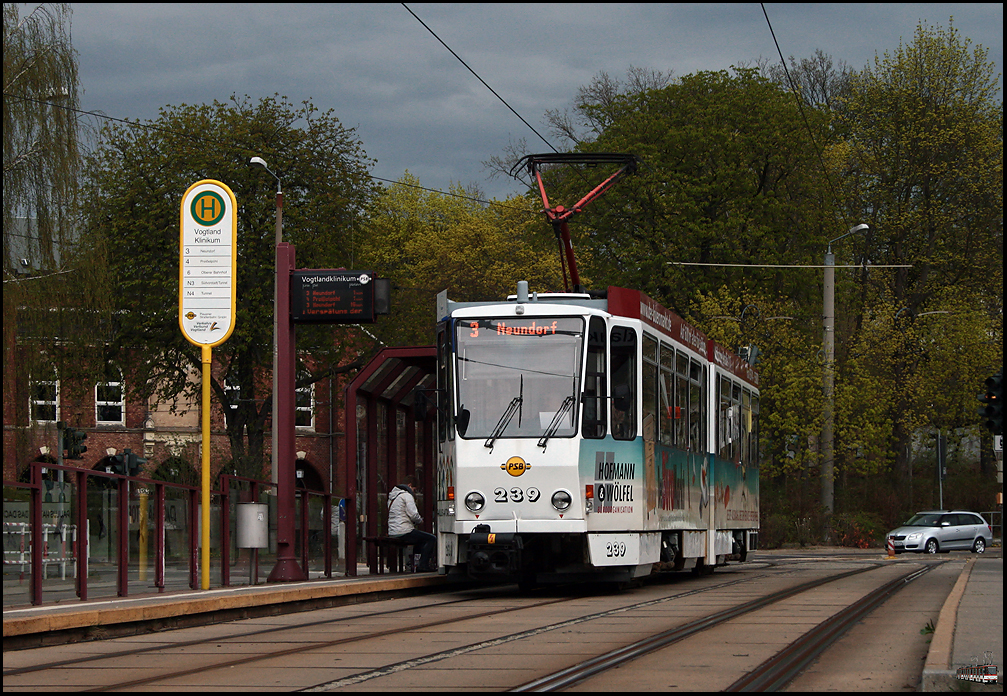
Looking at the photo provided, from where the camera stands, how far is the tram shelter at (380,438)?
1903 cm

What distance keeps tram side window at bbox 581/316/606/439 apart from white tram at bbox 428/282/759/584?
11mm

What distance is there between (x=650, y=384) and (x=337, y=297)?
14.3 feet

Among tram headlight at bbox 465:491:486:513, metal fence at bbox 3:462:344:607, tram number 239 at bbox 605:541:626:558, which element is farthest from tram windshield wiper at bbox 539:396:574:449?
metal fence at bbox 3:462:344:607

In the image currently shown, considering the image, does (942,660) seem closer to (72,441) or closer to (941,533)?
(72,441)

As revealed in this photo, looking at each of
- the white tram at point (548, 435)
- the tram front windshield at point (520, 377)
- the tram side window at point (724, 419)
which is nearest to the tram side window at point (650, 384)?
the white tram at point (548, 435)

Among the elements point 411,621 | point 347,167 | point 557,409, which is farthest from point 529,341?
point 347,167

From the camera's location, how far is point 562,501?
51.6ft

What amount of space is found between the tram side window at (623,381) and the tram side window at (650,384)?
0.29m

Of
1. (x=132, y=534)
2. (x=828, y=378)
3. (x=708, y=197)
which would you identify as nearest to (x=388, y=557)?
(x=132, y=534)

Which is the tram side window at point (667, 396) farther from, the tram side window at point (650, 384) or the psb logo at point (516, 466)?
the psb logo at point (516, 466)

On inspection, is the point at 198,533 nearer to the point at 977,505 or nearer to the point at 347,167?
the point at 347,167

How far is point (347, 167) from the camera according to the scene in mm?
42719

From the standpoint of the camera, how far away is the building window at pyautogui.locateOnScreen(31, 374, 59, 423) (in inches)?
1085

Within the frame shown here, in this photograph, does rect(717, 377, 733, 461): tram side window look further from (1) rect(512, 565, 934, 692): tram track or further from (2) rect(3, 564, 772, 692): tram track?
(1) rect(512, 565, 934, 692): tram track
